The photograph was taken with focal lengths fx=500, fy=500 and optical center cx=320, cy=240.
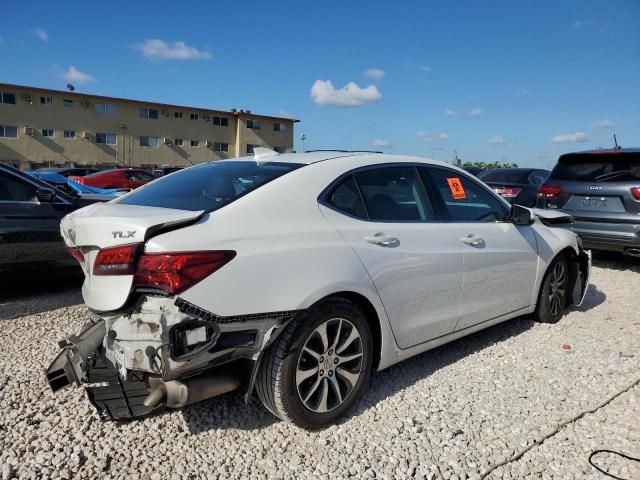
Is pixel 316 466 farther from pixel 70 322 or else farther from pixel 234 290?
pixel 70 322

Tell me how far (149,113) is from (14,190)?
134 feet

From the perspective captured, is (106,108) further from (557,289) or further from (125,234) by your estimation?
(125,234)

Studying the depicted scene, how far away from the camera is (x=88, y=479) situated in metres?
2.39

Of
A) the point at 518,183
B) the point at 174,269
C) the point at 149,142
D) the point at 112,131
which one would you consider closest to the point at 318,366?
the point at 174,269

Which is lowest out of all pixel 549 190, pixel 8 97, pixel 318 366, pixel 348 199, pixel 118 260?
pixel 318 366

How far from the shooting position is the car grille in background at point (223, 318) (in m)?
2.28

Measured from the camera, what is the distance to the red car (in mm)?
20112

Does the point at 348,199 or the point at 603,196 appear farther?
the point at 603,196

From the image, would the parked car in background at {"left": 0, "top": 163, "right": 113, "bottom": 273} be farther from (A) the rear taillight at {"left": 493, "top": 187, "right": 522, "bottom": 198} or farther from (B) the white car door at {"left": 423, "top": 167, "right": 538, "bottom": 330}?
(A) the rear taillight at {"left": 493, "top": 187, "right": 522, "bottom": 198}

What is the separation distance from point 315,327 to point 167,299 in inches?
31.4

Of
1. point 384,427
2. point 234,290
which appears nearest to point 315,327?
point 234,290

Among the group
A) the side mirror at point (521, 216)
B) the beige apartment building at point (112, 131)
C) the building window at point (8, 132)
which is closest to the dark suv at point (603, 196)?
the side mirror at point (521, 216)

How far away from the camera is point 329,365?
111 inches

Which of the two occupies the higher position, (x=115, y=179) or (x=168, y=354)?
(x=115, y=179)
